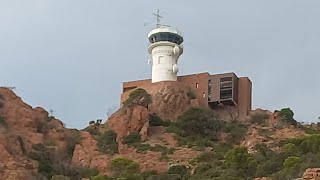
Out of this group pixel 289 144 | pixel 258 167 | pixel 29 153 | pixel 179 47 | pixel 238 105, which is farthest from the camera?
pixel 179 47

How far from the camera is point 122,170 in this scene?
67625 millimetres

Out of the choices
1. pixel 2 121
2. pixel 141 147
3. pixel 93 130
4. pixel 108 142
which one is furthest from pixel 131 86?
pixel 2 121

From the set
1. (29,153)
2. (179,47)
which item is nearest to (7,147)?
(29,153)

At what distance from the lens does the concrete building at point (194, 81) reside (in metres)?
83.6

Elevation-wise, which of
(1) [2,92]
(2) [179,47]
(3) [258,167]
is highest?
(2) [179,47]

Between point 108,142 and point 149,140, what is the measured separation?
4.06m

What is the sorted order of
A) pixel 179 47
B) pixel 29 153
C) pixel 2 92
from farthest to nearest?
1. pixel 179 47
2. pixel 2 92
3. pixel 29 153

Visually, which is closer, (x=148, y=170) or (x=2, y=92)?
(x=148, y=170)

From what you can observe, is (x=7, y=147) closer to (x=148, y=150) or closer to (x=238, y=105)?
(x=148, y=150)

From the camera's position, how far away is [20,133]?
73812mm

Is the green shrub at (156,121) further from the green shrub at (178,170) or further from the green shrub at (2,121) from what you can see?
the green shrub at (2,121)

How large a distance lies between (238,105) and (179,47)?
10835 millimetres

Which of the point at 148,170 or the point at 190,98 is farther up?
the point at 190,98

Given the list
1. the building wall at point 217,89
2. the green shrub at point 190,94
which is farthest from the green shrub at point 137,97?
the green shrub at point 190,94
